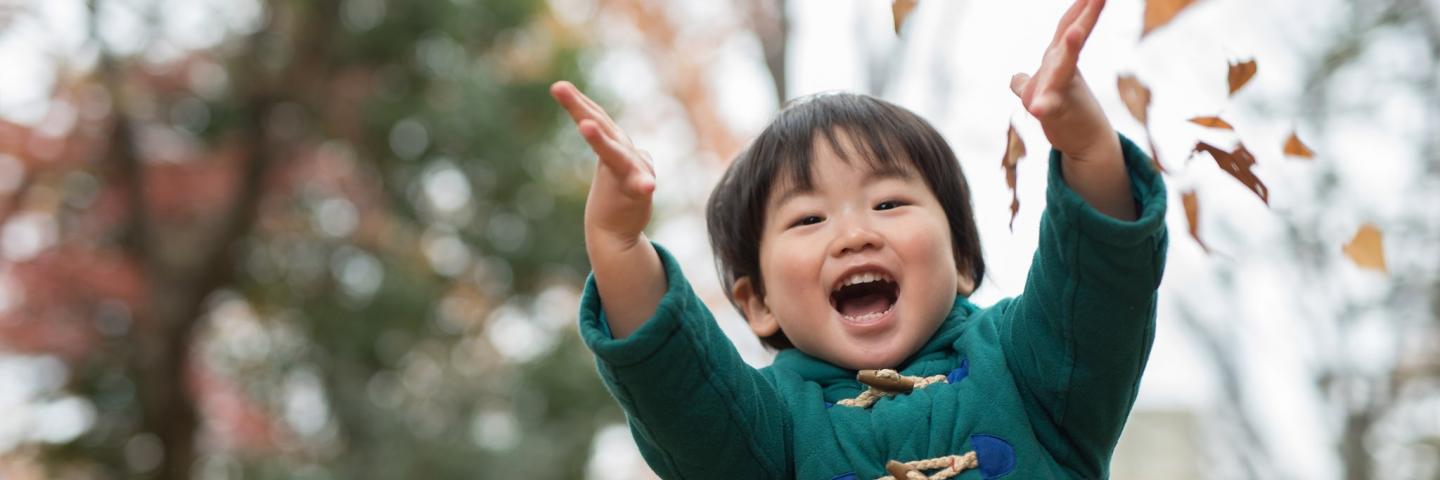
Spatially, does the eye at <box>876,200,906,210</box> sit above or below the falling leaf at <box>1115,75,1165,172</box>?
below

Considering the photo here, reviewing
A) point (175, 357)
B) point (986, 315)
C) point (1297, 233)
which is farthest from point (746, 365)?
point (175, 357)

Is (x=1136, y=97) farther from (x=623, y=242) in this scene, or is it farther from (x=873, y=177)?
(x=623, y=242)

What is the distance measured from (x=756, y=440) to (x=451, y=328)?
7951mm

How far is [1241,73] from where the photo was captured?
142cm

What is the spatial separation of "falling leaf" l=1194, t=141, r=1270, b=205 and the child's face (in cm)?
37

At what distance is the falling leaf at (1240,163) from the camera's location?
1.40 metres

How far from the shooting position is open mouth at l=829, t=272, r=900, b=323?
66.1 inches

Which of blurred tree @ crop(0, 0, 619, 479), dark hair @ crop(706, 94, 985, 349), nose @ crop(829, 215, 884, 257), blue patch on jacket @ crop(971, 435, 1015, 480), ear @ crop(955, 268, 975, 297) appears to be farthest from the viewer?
blurred tree @ crop(0, 0, 619, 479)

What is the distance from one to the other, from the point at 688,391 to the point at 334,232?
28.1 ft

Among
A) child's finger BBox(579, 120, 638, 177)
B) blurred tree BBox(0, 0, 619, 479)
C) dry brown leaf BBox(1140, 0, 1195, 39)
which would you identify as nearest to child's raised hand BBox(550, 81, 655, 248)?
child's finger BBox(579, 120, 638, 177)

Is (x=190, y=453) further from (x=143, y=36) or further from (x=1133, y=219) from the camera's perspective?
(x=1133, y=219)

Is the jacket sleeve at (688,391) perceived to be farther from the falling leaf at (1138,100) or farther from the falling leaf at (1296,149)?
the falling leaf at (1296,149)

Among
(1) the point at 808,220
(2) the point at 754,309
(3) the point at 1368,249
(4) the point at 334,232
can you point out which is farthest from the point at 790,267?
(4) the point at 334,232

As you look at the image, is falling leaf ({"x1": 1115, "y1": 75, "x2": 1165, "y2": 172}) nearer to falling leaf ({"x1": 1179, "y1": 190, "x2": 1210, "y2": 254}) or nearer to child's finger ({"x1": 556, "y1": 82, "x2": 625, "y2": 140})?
falling leaf ({"x1": 1179, "y1": 190, "x2": 1210, "y2": 254})
